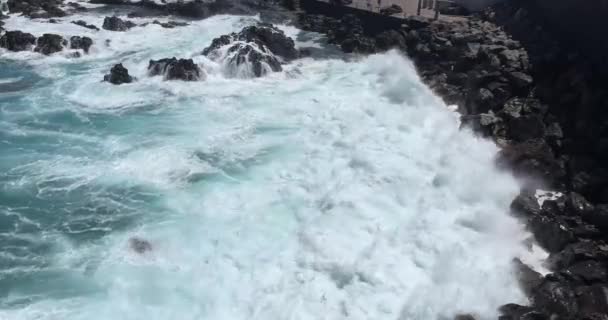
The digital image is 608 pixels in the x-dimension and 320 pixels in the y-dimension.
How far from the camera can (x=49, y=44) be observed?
91.3ft

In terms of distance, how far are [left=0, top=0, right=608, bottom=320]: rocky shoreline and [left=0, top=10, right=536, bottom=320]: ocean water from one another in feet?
2.32

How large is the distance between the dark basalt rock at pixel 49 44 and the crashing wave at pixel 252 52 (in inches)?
300

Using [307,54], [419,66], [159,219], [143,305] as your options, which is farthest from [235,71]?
[143,305]

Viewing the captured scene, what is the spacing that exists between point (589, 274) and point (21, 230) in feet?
44.8

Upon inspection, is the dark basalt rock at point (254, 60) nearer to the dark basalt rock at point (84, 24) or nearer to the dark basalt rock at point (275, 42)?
the dark basalt rock at point (275, 42)

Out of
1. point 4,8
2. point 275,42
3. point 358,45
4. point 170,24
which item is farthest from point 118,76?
point 4,8

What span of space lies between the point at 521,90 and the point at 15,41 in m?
24.2

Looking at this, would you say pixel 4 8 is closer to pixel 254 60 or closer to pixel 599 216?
pixel 254 60

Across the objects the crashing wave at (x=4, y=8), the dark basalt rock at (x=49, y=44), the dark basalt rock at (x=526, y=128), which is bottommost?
the dark basalt rock at (x=526, y=128)

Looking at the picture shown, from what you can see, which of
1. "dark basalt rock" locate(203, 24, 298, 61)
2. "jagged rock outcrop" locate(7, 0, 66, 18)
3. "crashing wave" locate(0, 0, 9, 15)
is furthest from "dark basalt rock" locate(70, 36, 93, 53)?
"crashing wave" locate(0, 0, 9, 15)

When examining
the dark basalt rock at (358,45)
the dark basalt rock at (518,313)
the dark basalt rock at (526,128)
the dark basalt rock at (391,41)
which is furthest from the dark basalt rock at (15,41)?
the dark basalt rock at (518,313)

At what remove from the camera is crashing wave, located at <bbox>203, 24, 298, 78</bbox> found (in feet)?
83.8

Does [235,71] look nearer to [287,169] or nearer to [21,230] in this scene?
[287,169]

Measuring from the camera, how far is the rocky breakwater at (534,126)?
11664 mm
